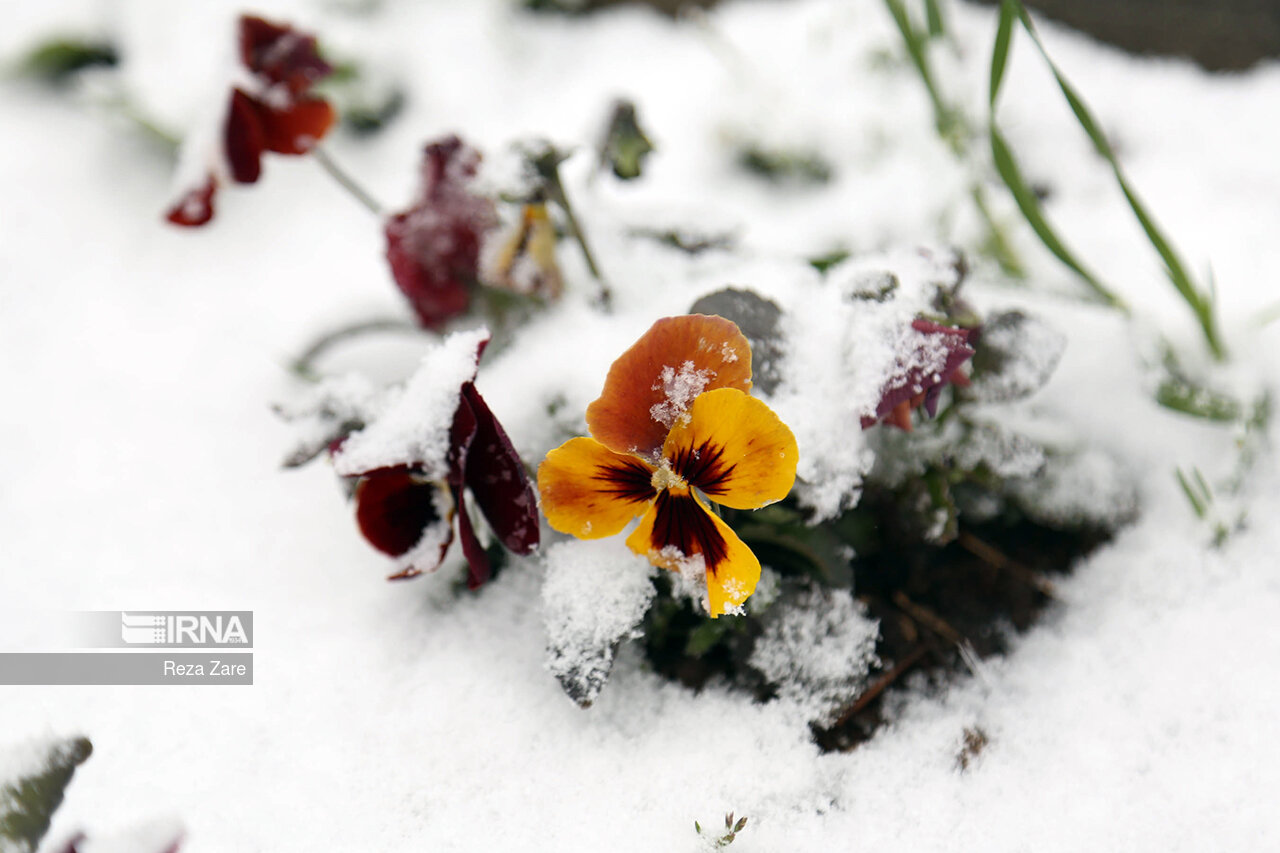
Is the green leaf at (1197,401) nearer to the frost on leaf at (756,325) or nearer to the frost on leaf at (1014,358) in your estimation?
the frost on leaf at (1014,358)

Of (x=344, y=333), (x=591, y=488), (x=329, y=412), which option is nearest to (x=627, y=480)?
(x=591, y=488)

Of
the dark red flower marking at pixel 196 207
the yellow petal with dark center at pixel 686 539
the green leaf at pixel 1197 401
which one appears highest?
the yellow petal with dark center at pixel 686 539

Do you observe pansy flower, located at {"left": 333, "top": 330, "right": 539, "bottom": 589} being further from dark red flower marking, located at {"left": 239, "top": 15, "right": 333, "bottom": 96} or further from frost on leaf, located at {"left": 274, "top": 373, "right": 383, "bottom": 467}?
dark red flower marking, located at {"left": 239, "top": 15, "right": 333, "bottom": 96}

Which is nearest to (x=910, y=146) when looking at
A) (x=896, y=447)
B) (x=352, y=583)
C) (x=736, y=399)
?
(x=896, y=447)

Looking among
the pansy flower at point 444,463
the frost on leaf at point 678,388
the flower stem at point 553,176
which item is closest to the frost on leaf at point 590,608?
the pansy flower at point 444,463

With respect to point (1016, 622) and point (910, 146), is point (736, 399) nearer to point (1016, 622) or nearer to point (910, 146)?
point (1016, 622)

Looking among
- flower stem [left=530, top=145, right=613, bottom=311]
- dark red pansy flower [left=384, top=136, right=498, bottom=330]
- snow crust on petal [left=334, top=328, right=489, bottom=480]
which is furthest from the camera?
dark red pansy flower [left=384, top=136, right=498, bottom=330]

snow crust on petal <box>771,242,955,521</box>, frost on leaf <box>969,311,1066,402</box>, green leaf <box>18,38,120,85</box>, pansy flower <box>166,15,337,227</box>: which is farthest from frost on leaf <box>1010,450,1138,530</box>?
green leaf <box>18,38,120,85</box>
